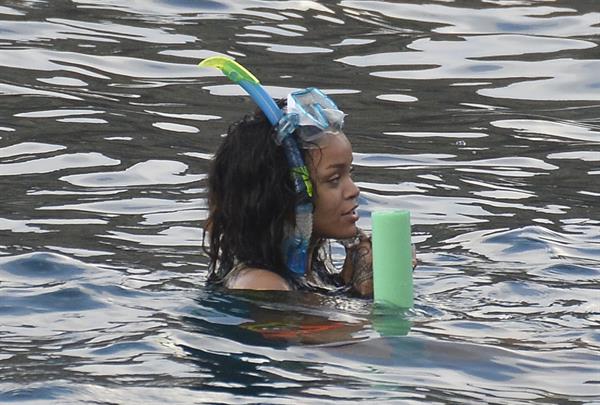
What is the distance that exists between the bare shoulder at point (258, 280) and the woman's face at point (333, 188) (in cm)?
29

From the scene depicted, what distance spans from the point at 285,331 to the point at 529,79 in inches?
281

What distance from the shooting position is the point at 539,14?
49.6 feet

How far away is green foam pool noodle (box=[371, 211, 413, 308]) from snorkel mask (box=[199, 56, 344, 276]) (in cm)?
37

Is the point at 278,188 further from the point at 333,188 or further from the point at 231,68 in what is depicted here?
the point at 231,68

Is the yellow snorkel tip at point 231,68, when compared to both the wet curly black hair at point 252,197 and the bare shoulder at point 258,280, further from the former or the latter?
the bare shoulder at point 258,280

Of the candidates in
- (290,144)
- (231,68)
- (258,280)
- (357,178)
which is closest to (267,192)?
(290,144)

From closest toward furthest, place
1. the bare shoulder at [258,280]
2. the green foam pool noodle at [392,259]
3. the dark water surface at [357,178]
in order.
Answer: the dark water surface at [357,178] → the green foam pool noodle at [392,259] → the bare shoulder at [258,280]

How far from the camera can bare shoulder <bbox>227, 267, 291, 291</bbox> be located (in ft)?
21.2

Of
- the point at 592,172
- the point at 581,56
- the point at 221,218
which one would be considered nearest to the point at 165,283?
the point at 221,218

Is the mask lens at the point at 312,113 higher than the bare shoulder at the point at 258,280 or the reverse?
higher

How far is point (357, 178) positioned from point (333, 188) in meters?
3.44

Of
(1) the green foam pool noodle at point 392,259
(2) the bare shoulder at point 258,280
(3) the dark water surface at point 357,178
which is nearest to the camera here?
(3) the dark water surface at point 357,178

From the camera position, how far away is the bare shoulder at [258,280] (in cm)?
647

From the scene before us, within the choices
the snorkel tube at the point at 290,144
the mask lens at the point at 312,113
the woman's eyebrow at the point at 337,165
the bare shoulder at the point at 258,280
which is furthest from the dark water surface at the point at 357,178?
the mask lens at the point at 312,113
